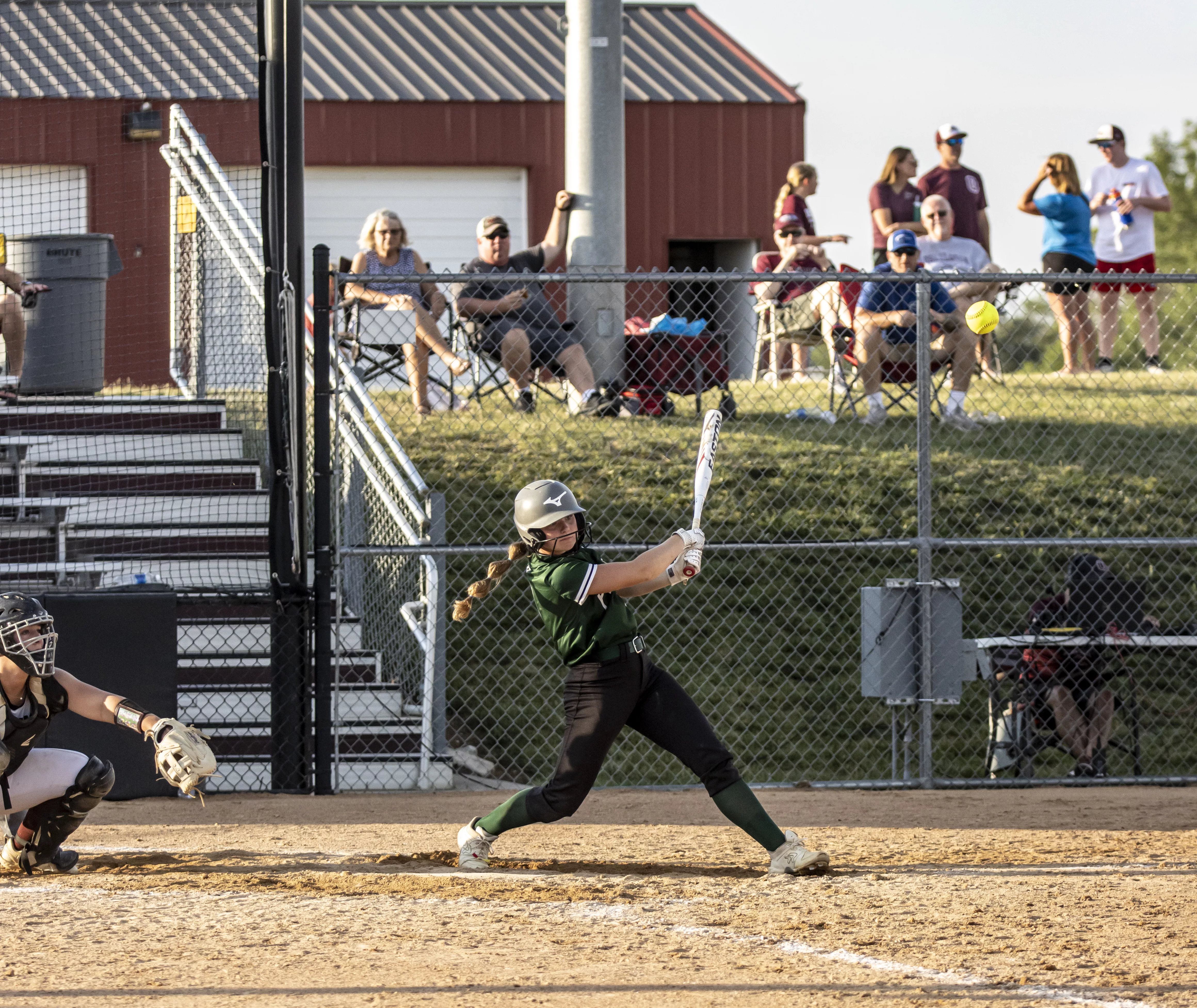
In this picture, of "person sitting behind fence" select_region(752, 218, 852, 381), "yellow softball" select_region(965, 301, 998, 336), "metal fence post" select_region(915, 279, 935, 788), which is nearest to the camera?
"metal fence post" select_region(915, 279, 935, 788)

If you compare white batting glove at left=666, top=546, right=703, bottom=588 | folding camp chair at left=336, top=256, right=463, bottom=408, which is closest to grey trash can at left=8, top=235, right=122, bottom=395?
folding camp chair at left=336, top=256, right=463, bottom=408

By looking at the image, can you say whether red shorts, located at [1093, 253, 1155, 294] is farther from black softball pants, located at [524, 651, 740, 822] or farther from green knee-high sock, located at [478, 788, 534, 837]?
green knee-high sock, located at [478, 788, 534, 837]

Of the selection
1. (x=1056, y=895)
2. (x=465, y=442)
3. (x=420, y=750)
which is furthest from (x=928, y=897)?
(x=465, y=442)

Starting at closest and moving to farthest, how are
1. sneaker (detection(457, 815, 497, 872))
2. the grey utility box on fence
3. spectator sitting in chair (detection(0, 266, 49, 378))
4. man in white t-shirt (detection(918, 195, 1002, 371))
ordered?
sneaker (detection(457, 815, 497, 872)), the grey utility box on fence, spectator sitting in chair (detection(0, 266, 49, 378)), man in white t-shirt (detection(918, 195, 1002, 371))

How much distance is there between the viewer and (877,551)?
11680 mm

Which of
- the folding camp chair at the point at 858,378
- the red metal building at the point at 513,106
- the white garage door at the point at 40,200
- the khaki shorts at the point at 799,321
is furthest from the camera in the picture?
the red metal building at the point at 513,106

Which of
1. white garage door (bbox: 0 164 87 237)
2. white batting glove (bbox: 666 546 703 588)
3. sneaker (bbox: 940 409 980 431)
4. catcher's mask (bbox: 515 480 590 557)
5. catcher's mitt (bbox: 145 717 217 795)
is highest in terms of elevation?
white garage door (bbox: 0 164 87 237)

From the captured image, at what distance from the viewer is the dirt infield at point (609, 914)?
477cm

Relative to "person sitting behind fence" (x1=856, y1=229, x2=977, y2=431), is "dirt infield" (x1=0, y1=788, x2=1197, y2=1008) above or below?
below

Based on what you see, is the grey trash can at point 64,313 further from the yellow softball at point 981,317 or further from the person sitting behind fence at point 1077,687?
the person sitting behind fence at point 1077,687

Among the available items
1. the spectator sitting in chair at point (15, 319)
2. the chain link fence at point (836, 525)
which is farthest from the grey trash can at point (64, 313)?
the chain link fence at point (836, 525)

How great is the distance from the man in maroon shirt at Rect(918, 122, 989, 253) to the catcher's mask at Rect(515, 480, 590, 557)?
8869mm

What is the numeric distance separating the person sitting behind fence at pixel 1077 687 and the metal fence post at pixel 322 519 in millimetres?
4284

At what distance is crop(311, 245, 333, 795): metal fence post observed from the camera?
8.45 m
